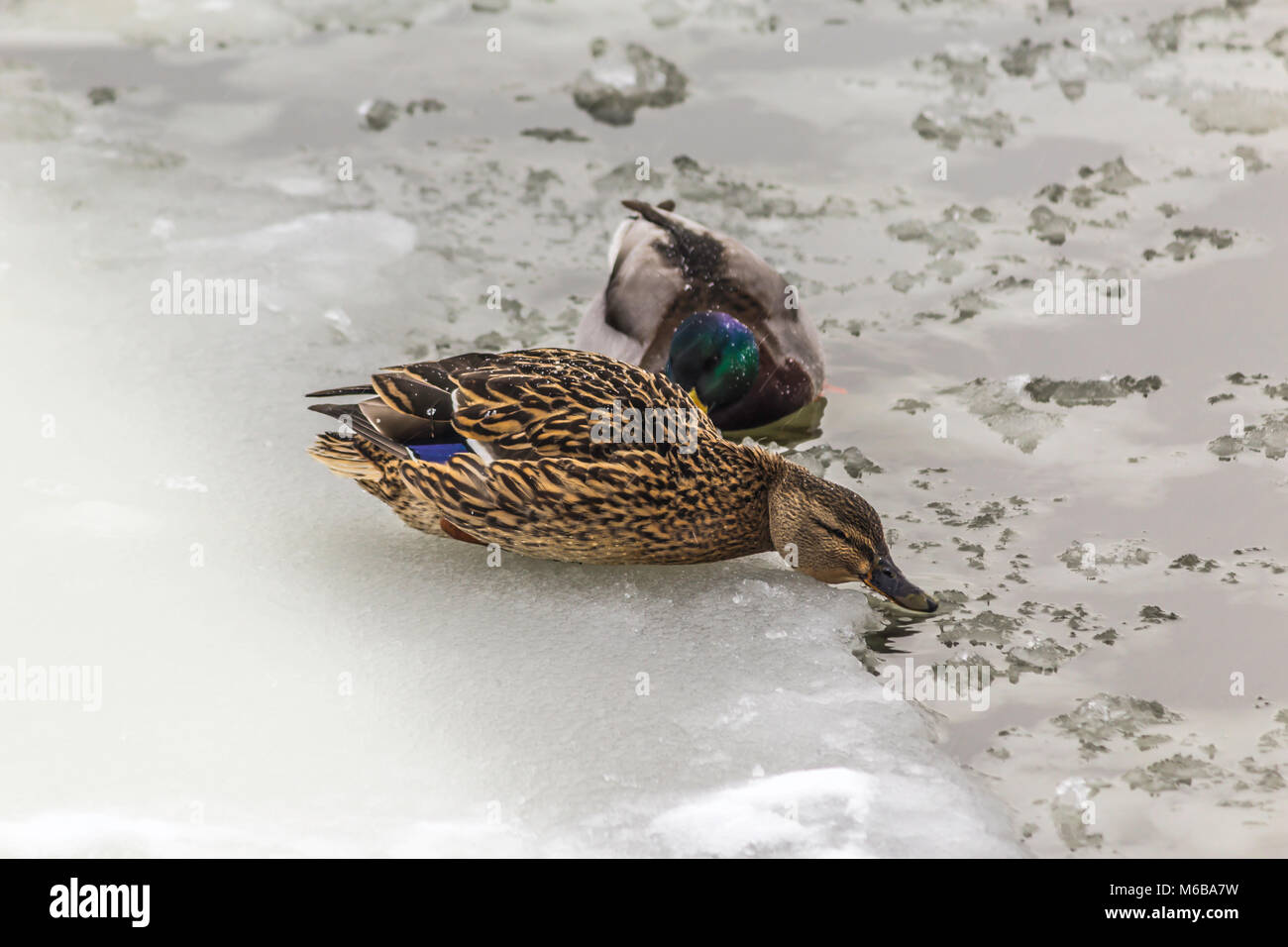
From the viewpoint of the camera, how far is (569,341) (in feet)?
17.4

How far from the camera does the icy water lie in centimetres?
314

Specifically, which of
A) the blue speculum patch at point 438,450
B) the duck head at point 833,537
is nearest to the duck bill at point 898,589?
the duck head at point 833,537

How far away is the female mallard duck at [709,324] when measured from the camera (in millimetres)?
4793

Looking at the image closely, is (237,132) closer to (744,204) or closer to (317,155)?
(317,155)

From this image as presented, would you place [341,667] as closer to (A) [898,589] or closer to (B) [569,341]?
(A) [898,589]

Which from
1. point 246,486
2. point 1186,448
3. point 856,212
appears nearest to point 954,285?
point 856,212

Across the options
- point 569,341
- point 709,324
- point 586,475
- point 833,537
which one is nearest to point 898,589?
point 833,537

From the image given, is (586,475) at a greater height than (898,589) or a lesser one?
greater

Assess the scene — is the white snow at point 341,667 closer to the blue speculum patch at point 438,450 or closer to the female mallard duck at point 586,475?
the female mallard duck at point 586,475

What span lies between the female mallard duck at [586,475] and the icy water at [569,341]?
0.14 metres

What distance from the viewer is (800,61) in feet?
23.8

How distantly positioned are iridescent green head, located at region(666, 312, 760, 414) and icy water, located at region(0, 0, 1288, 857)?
0.33 metres

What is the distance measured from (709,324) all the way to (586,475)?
1.21 m

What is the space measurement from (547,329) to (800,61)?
2672mm
